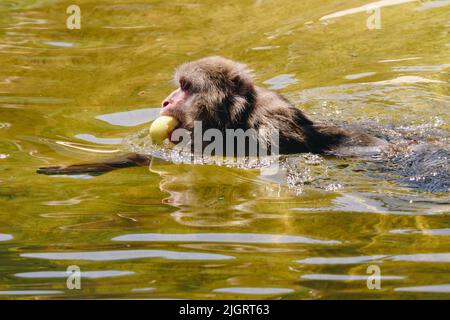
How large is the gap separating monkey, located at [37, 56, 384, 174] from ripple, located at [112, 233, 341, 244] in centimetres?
→ 188

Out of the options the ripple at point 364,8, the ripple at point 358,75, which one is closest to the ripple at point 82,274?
the ripple at point 358,75

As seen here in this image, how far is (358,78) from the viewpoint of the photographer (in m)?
10.3

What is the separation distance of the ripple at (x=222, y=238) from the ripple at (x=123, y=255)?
0.25 metres

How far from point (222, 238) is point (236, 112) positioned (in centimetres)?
255

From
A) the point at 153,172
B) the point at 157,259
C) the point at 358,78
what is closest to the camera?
the point at 157,259

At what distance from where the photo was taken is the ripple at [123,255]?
5258 millimetres

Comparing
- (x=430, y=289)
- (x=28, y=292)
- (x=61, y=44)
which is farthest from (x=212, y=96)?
(x=61, y=44)

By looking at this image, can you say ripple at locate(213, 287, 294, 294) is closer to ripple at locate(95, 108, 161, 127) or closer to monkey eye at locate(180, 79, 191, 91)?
monkey eye at locate(180, 79, 191, 91)

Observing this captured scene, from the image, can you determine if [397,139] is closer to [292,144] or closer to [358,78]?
[292,144]

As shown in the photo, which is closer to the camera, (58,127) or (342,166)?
(342,166)

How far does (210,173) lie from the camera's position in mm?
7391

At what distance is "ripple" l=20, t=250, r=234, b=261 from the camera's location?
207 inches

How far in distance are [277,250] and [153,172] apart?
2333 mm

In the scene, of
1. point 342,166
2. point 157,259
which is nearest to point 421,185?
point 342,166
